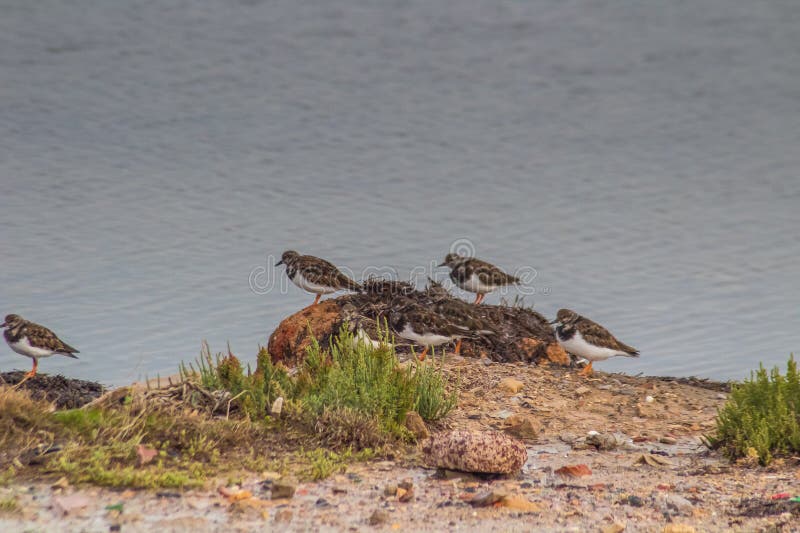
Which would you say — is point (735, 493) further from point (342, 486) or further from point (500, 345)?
point (500, 345)

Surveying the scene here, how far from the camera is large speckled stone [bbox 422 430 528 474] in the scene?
9109mm

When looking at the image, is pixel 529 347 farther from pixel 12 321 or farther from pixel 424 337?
pixel 12 321

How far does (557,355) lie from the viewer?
51.2ft

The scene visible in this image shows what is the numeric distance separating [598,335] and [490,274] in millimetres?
3506

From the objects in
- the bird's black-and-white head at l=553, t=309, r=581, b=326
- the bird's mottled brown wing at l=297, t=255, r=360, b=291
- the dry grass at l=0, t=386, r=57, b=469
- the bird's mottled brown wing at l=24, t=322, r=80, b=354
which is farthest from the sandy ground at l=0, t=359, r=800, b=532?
the bird's mottled brown wing at l=24, t=322, r=80, b=354

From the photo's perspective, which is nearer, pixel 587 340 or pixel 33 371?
pixel 587 340

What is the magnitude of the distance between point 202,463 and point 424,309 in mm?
5802

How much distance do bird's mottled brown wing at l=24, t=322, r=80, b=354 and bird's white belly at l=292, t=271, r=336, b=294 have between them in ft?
12.4

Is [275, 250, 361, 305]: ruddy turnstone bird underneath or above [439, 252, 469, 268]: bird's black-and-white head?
underneath

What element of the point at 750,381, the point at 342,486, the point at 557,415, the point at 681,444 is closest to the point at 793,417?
the point at 750,381

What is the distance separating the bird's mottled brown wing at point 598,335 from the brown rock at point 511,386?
138 centimetres

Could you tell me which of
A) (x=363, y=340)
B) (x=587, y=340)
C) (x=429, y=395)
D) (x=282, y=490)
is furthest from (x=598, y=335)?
(x=282, y=490)

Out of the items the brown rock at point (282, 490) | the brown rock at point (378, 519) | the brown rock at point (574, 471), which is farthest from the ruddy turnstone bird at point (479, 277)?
the brown rock at point (378, 519)

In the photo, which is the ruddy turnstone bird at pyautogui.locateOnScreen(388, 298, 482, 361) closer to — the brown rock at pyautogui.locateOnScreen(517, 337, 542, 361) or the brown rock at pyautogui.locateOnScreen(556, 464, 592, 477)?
the brown rock at pyautogui.locateOnScreen(517, 337, 542, 361)
